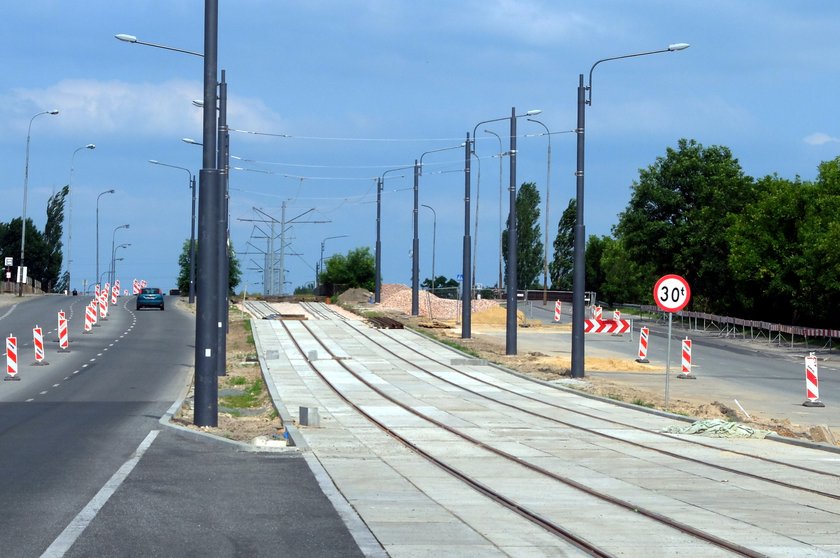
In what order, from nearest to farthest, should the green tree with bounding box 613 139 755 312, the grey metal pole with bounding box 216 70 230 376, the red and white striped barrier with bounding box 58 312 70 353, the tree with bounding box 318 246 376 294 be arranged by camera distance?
the grey metal pole with bounding box 216 70 230 376
the red and white striped barrier with bounding box 58 312 70 353
the green tree with bounding box 613 139 755 312
the tree with bounding box 318 246 376 294

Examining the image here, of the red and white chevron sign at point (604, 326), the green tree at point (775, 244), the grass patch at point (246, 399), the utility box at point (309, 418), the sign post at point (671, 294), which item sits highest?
the green tree at point (775, 244)

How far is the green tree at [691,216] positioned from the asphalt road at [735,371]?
10.4 m

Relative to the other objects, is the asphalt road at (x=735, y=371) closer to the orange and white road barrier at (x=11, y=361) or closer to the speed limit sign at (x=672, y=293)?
the speed limit sign at (x=672, y=293)

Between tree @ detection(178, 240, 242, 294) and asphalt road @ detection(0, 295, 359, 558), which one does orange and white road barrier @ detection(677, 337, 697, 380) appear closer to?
asphalt road @ detection(0, 295, 359, 558)

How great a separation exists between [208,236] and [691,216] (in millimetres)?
65020

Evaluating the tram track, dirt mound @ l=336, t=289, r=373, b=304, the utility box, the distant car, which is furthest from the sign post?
dirt mound @ l=336, t=289, r=373, b=304

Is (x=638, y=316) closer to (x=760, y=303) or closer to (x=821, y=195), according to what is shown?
(x=760, y=303)

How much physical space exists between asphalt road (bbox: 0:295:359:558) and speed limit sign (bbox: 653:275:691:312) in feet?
36.2

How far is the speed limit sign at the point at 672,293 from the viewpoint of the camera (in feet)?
84.2

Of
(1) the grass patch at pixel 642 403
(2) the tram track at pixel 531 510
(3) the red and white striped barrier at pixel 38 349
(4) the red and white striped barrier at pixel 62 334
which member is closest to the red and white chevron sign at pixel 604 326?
(1) the grass patch at pixel 642 403

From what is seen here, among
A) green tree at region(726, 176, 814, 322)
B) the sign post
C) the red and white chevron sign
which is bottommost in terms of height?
the red and white chevron sign

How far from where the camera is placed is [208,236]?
20062 millimetres

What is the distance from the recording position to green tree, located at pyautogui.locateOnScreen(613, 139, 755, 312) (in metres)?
79.0

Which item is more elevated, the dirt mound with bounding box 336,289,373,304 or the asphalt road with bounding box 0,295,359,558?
the dirt mound with bounding box 336,289,373,304
